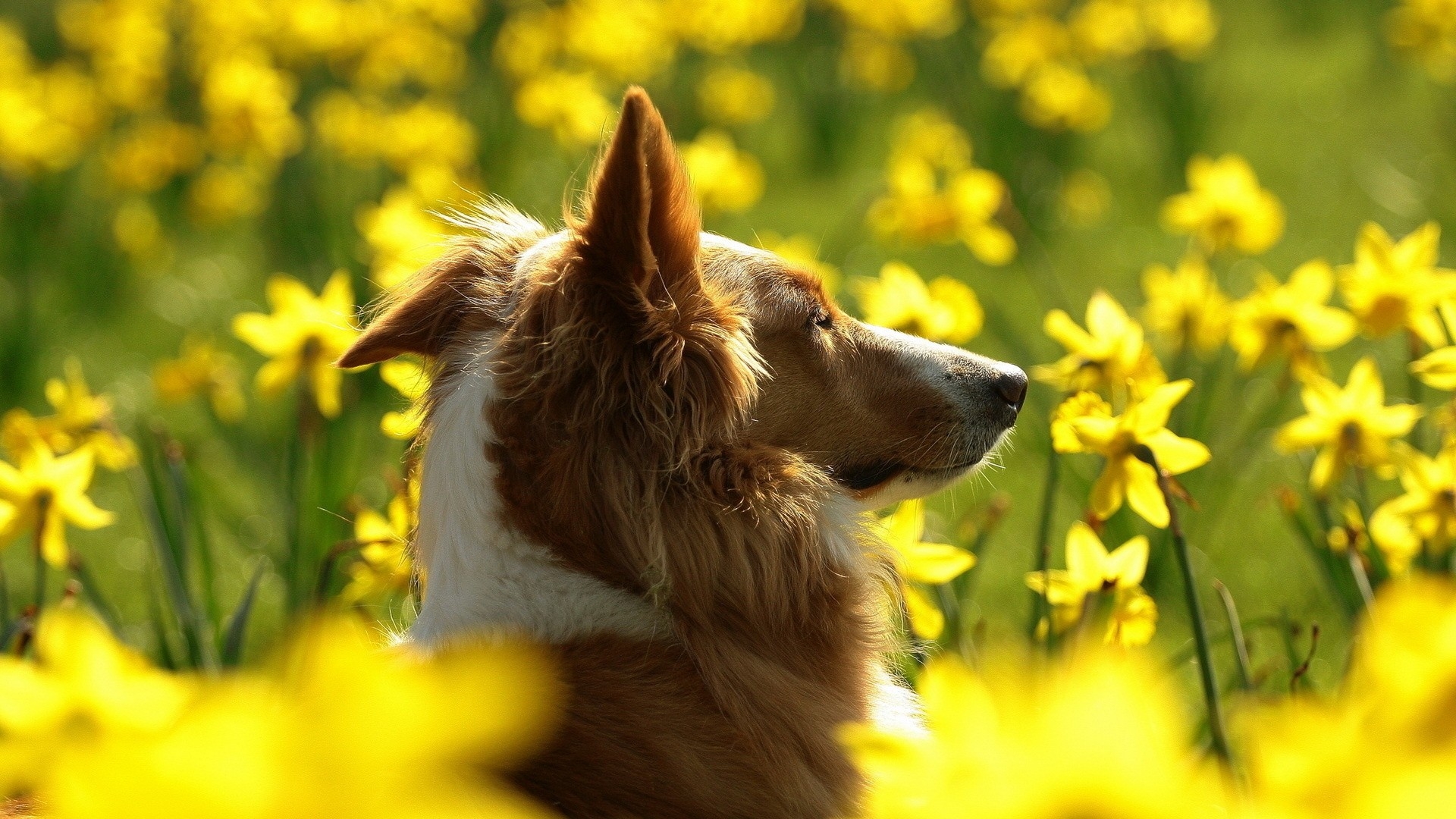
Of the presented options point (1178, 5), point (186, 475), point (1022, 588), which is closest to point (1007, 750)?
point (186, 475)

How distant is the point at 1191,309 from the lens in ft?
9.55

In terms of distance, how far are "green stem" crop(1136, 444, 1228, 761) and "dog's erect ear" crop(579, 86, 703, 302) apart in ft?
2.44

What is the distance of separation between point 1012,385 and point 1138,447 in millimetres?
573

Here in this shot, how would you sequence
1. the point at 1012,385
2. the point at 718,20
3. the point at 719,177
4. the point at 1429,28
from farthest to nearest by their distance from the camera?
the point at 718,20 → the point at 1429,28 → the point at 719,177 → the point at 1012,385

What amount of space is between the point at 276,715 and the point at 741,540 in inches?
51.9

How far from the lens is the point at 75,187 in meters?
6.06

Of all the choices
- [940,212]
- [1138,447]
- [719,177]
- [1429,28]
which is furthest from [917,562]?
[1429,28]

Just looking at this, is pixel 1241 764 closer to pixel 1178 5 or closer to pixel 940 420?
pixel 940 420

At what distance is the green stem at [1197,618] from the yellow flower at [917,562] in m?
0.41

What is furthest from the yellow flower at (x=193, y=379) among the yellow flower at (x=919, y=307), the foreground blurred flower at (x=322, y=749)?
the foreground blurred flower at (x=322, y=749)

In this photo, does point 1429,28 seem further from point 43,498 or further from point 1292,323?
point 43,498

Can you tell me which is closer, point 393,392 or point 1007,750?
point 1007,750

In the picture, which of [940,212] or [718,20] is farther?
[718,20]

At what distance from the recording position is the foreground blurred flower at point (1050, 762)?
0.53 meters
